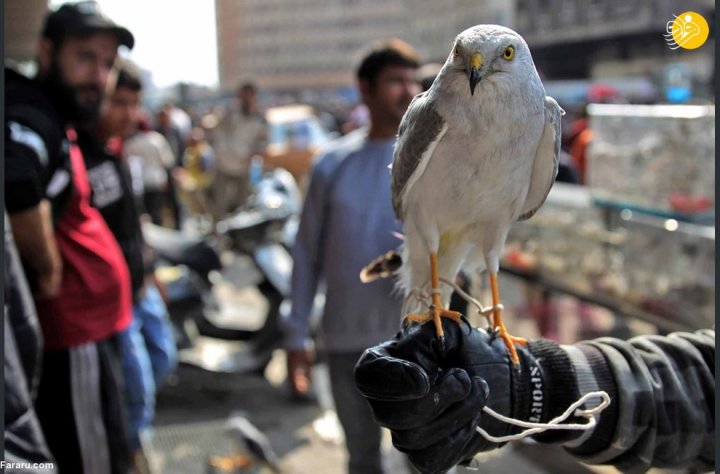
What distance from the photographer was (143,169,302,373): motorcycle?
176 inches

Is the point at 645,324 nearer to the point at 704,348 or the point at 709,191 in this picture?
the point at 709,191

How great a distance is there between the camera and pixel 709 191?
3244 mm

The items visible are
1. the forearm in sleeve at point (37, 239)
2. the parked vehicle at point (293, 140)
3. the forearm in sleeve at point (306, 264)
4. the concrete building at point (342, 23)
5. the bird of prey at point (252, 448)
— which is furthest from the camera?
the parked vehicle at point (293, 140)

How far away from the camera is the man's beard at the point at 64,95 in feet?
7.51

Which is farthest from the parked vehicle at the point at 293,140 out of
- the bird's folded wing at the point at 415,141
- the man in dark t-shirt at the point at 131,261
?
the bird's folded wing at the point at 415,141

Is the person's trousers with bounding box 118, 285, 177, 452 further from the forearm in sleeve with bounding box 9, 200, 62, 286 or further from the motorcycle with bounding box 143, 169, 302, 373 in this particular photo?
the motorcycle with bounding box 143, 169, 302, 373

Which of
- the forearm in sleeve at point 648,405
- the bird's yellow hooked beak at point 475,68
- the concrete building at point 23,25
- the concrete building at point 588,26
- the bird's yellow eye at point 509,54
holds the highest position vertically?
the concrete building at point 23,25

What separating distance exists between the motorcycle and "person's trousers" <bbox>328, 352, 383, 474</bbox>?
6.98ft

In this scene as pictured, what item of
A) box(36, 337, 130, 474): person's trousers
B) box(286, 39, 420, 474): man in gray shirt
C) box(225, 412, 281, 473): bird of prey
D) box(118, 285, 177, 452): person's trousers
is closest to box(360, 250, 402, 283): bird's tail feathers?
box(286, 39, 420, 474): man in gray shirt

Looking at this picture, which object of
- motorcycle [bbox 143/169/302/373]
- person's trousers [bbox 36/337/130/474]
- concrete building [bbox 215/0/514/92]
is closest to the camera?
concrete building [bbox 215/0/514/92]

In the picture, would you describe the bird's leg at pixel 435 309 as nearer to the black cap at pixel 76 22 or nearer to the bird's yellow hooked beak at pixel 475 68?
the bird's yellow hooked beak at pixel 475 68

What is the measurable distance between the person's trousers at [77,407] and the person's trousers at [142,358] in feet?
0.79

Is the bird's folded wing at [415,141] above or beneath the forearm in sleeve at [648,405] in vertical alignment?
above

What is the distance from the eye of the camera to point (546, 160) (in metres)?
1.08
